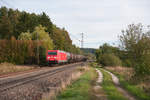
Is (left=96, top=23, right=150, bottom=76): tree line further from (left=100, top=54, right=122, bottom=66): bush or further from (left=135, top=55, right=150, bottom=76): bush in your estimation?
(left=100, top=54, right=122, bottom=66): bush

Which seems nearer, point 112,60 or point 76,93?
point 76,93

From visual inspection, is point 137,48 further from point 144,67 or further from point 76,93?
point 76,93

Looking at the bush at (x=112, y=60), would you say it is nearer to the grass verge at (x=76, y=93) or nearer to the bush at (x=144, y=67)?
the bush at (x=144, y=67)

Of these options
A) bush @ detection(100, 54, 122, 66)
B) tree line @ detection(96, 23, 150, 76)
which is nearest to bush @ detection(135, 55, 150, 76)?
tree line @ detection(96, 23, 150, 76)

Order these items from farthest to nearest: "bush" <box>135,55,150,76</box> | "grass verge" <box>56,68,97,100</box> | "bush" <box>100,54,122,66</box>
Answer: "bush" <box>100,54,122,66</box>
"bush" <box>135,55,150,76</box>
"grass verge" <box>56,68,97,100</box>

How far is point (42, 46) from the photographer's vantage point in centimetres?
4562

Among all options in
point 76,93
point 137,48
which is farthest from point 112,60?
point 76,93

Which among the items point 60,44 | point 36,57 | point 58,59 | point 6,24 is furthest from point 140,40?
point 60,44

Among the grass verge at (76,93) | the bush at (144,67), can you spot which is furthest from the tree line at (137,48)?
the grass verge at (76,93)

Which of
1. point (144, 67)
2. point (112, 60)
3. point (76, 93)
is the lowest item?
point (76, 93)

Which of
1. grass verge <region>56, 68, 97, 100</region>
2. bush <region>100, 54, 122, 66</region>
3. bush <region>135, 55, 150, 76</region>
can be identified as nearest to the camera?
grass verge <region>56, 68, 97, 100</region>

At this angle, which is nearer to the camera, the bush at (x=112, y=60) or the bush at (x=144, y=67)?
the bush at (x=144, y=67)

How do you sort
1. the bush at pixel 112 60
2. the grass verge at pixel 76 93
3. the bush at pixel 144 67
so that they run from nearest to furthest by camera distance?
1. the grass verge at pixel 76 93
2. the bush at pixel 144 67
3. the bush at pixel 112 60

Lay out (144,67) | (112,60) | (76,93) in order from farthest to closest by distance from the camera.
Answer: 1. (112,60)
2. (144,67)
3. (76,93)
